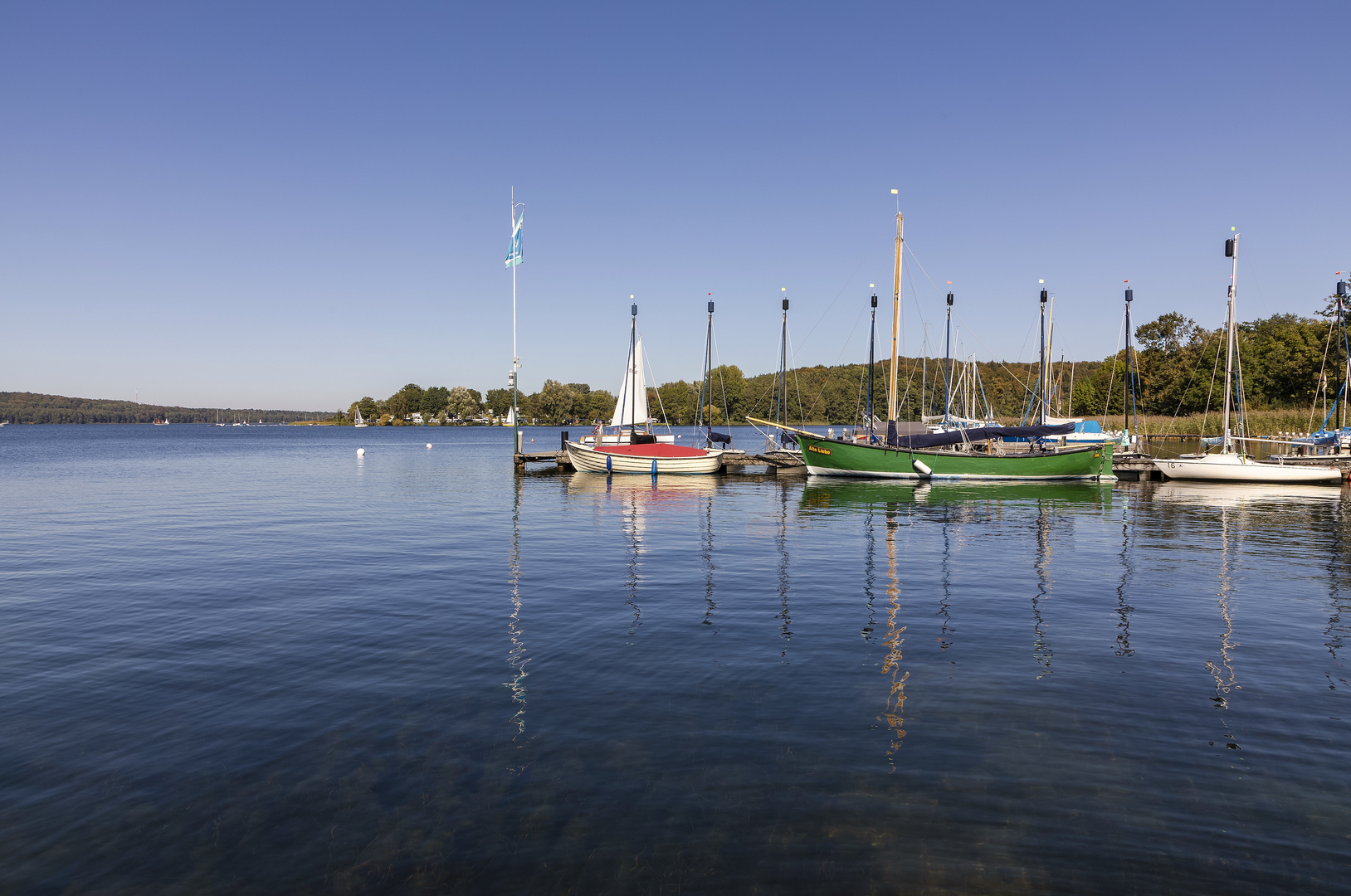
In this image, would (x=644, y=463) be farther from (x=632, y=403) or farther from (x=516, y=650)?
(x=516, y=650)

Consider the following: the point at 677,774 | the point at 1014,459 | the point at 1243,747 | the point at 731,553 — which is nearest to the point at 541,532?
the point at 731,553

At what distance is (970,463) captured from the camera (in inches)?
1950

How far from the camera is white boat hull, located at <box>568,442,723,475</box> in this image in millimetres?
57250

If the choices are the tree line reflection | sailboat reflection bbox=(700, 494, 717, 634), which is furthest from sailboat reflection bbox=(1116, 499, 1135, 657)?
sailboat reflection bbox=(700, 494, 717, 634)

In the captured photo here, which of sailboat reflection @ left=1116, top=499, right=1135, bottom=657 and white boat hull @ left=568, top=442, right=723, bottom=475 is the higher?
white boat hull @ left=568, top=442, right=723, bottom=475

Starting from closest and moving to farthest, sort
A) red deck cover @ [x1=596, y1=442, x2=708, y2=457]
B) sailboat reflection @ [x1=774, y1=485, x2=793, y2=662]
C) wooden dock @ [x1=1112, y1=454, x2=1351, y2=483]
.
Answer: sailboat reflection @ [x1=774, y1=485, x2=793, y2=662]
wooden dock @ [x1=1112, y1=454, x2=1351, y2=483]
red deck cover @ [x1=596, y1=442, x2=708, y2=457]

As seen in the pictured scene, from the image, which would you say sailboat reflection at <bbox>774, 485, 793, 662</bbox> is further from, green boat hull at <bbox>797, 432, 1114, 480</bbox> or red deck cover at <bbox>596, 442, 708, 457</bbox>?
red deck cover at <bbox>596, 442, 708, 457</bbox>

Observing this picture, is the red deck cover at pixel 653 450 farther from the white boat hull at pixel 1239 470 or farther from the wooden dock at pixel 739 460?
the white boat hull at pixel 1239 470

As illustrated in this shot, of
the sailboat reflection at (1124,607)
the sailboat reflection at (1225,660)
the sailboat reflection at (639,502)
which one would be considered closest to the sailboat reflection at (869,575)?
the sailboat reflection at (639,502)

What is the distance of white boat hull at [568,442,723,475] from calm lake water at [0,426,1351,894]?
33.8 m

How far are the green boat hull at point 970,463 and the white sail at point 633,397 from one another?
15.6 m

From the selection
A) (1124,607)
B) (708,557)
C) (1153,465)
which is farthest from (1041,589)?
(1153,465)

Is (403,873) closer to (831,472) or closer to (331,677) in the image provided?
(331,677)

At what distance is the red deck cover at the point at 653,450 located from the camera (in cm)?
5753
